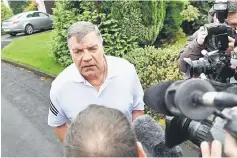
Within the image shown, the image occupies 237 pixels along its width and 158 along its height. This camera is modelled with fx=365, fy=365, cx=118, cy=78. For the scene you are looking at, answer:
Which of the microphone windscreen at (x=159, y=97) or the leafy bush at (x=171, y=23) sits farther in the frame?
the leafy bush at (x=171, y=23)

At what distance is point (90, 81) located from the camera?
99.4 inches

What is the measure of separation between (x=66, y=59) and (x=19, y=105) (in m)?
1.58

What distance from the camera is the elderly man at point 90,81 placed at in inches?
94.4

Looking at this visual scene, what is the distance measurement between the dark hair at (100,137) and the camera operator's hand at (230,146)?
0.30 m

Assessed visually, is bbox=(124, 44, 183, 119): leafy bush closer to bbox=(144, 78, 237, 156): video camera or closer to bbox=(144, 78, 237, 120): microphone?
bbox=(144, 78, 237, 156): video camera

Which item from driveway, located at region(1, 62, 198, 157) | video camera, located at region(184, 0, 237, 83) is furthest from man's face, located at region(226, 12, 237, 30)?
driveway, located at region(1, 62, 198, 157)

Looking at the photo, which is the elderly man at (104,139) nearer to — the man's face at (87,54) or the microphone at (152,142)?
the microphone at (152,142)

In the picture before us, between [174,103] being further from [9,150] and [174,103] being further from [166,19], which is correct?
[166,19]

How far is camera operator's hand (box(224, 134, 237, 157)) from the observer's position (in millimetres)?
1141

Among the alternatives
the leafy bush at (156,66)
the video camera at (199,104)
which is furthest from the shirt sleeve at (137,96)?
the leafy bush at (156,66)

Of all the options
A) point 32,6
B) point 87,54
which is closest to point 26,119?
point 87,54

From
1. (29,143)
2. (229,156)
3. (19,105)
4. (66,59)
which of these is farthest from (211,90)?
(66,59)

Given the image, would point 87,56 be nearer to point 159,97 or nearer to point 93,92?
point 93,92

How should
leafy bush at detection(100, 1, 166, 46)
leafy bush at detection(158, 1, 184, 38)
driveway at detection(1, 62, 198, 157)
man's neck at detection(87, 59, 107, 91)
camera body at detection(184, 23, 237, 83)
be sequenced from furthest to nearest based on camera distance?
leafy bush at detection(158, 1, 184, 38) → leafy bush at detection(100, 1, 166, 46) → driveway at detection(1, 62, 198, 157) → man's neck at detection(87, 59, 107, 91) → camera body at detection(184, 23, 237, 83)
